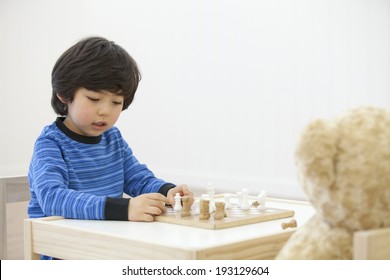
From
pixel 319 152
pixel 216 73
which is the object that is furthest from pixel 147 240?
pixel 216 73

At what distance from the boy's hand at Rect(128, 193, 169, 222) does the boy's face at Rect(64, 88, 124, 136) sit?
0.87 ft

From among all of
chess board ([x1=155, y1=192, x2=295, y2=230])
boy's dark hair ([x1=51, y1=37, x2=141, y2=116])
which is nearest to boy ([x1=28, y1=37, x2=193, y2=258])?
boy's dark hair ([x1=51, y1=37, x2=141, y2=116])

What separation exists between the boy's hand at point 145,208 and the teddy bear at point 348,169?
46cm

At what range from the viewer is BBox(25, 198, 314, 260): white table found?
2.93 feet

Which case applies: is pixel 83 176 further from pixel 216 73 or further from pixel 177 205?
pixel 216 73

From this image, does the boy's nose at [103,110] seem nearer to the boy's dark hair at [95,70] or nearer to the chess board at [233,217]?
the boy's dark hair at [95,70]

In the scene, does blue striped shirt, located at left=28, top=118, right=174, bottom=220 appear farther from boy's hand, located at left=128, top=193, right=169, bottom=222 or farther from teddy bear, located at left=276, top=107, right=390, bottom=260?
teddy bear, located at left=276, top=107, right=390, bottom=260

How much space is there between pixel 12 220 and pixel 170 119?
2.48 ft

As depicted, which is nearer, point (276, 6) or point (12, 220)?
point (276, 6)
